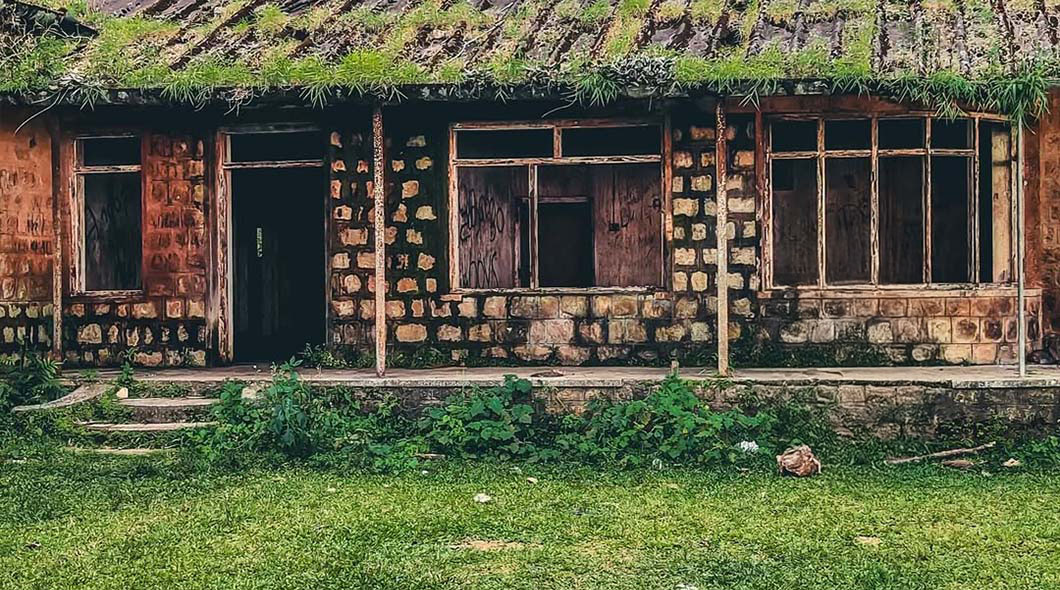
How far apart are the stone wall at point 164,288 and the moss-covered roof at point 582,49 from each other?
1386mm

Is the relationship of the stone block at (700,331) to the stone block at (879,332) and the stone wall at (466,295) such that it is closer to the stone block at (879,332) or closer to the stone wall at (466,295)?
the stone wall at (466,295)

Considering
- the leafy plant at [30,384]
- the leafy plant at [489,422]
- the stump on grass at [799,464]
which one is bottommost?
the stump on grass at [799,464]

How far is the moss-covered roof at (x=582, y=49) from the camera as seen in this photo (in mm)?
9688

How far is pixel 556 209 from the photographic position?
39.4 ft

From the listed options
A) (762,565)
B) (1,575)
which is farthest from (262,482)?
(762,565)

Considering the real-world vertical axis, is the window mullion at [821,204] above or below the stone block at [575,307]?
above

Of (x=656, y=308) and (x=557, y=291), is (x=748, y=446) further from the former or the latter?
(x=557, y=291)

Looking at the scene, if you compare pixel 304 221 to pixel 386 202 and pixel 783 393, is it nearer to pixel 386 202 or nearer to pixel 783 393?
pixel 386 202

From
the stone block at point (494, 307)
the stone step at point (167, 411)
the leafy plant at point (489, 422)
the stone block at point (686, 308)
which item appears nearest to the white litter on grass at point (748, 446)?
the leafy plant at point (489, 422)

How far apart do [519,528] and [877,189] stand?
5726 mm

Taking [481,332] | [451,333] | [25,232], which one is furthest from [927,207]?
[25,232]

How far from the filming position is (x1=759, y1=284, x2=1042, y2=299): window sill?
11344 millimetres

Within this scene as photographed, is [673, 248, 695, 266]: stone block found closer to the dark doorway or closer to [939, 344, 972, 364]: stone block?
[939, 344, 972, 364]: stone block

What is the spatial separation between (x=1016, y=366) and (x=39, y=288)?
9.23 meters
